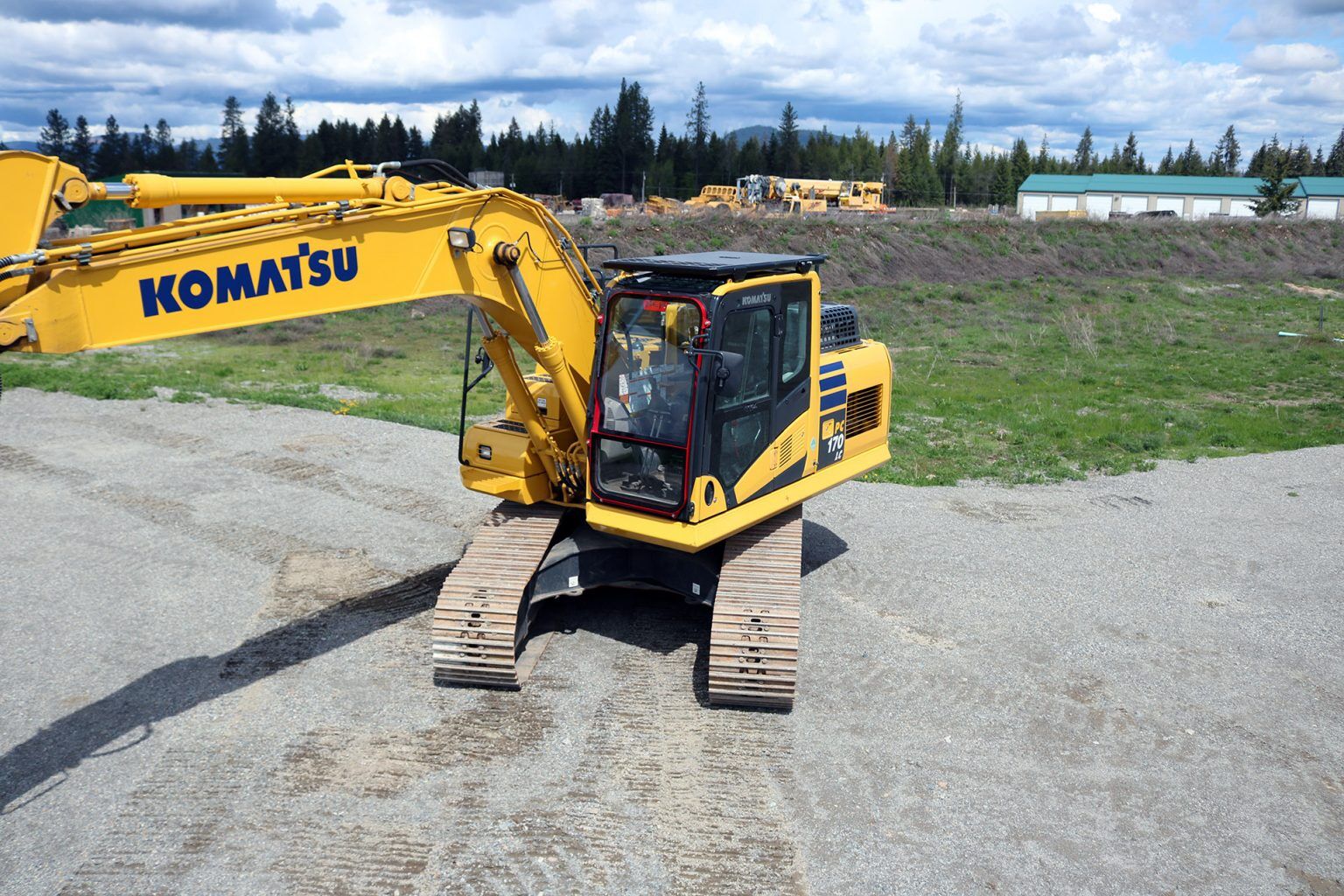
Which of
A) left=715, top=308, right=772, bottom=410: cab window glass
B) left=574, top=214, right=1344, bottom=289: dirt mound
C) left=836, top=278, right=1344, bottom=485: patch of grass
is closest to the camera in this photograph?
left=715, top=308, right=772, bottom=410: cab window glass

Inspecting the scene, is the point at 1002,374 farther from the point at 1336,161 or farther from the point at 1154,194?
the point at 1336,161

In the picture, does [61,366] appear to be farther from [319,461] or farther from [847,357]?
[847,357]

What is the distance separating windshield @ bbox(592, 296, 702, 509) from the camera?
7.72 metres

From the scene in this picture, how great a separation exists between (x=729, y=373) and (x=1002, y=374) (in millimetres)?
16013

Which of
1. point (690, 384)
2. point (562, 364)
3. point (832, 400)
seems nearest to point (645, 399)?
point (690, 384)

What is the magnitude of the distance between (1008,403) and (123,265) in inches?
635

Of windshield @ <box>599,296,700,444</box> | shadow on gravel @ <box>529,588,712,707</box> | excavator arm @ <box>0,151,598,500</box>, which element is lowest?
shadow on gravel @ <box>529,588,712,707</box>

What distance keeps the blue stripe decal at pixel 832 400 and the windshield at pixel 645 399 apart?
185cm

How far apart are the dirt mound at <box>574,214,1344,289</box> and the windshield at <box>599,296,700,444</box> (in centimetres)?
3009

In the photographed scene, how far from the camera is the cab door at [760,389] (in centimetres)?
771

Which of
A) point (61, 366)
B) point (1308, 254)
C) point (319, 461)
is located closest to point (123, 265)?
point (319, 461)

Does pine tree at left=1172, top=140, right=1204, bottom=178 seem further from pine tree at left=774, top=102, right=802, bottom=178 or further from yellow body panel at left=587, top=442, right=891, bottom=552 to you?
yellow body panel at left=587, top=442, right=891, bottom=552

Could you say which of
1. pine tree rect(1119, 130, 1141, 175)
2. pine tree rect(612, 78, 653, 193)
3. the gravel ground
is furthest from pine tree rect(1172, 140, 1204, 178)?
the gravel ground

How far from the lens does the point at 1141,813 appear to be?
6551 millimetres
